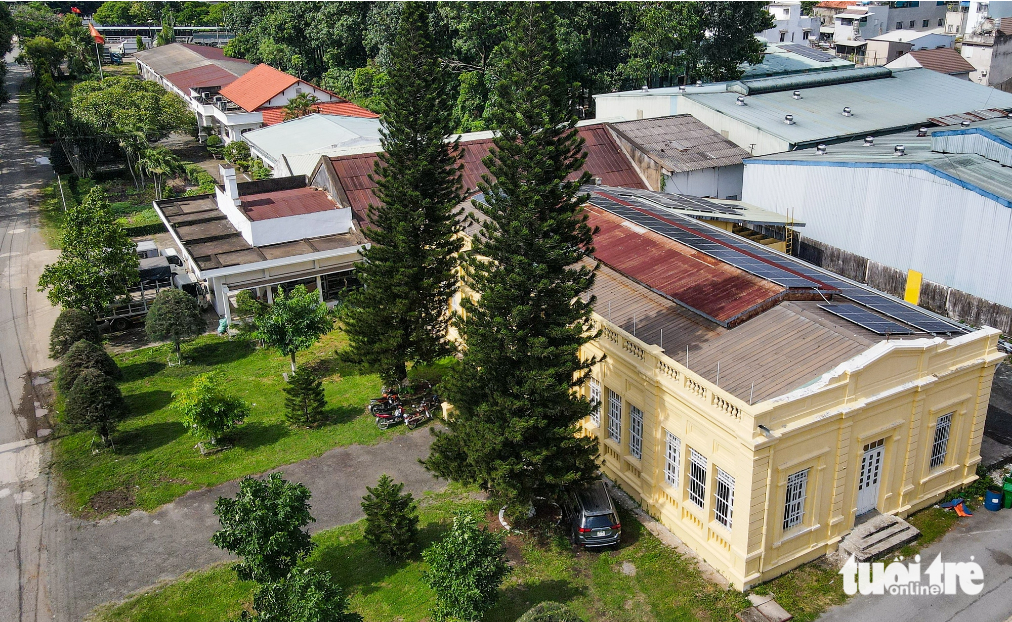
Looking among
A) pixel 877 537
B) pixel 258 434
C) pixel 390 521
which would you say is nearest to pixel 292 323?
pixel 258 434

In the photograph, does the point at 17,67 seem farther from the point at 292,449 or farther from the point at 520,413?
Answer: the point at 520,413

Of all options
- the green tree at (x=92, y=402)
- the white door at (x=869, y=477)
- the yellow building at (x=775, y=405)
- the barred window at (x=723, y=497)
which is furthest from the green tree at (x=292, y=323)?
the white door at (x=869, y=477)

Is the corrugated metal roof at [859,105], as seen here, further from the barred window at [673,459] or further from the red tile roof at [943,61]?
the barred window at [673,459]

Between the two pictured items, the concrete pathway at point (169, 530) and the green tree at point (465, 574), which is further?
the concrete pathway at point (169, 530)

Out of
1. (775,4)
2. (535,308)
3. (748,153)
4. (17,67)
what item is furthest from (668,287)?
(17,67)

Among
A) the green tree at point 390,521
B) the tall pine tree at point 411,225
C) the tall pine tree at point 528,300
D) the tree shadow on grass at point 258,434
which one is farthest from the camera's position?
the tall pine tree at point 411,225

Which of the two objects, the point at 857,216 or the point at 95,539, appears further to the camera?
the point at 857,216

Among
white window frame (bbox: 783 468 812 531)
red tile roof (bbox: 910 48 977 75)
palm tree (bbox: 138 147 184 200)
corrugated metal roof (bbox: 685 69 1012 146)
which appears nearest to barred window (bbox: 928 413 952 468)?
white window frame (bbox: 783 468 812 531)
